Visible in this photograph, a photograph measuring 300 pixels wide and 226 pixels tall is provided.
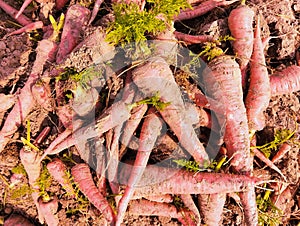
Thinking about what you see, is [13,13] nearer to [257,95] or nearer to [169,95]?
[169,95]

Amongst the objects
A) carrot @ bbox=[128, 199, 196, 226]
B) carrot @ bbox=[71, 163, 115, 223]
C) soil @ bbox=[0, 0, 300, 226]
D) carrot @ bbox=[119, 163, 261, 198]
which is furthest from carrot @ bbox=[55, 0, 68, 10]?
carrot @ bbox=[128, 199, 196, 226]

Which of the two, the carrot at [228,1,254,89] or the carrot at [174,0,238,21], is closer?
the carrot at [228,1,254,89]

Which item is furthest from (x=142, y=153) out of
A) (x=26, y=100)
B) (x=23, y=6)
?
(x=23, y=6)

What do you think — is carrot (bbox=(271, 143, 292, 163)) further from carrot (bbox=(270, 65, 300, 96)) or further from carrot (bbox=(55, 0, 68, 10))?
carrot (bbox=(55, 0, 68, 10))

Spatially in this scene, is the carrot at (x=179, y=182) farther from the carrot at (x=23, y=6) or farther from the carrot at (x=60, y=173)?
the carrot at (x=23, y=6)

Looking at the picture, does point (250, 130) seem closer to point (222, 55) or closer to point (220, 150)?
point (220, 150)

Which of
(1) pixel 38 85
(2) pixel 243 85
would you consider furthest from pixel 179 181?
(1) pixel 38 85

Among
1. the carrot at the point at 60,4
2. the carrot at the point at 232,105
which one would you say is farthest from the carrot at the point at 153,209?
the carrot at the point at 60,4
